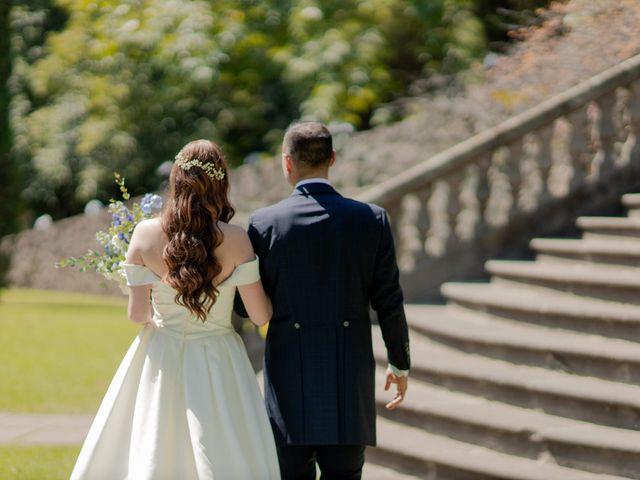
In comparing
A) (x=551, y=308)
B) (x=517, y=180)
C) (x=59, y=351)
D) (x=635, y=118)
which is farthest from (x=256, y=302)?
(x=59, y=351)

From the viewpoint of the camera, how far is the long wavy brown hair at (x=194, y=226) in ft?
14.2

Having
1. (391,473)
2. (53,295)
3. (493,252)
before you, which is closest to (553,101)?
(493,252)

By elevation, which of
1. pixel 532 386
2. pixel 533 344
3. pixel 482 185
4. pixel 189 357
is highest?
pixel 482 185

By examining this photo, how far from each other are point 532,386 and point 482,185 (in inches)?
113

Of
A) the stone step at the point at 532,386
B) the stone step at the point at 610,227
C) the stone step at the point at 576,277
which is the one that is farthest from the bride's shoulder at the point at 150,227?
the stone step at the point at 610,227

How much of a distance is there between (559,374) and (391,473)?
4.04ft

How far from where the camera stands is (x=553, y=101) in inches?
357

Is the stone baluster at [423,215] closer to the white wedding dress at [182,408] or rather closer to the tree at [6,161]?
the white wedding dress at [182,408]

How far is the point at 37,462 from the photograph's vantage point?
23.6ft

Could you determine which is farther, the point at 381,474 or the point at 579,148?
the point at 579,148

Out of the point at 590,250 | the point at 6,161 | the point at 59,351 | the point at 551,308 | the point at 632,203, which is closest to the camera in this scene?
the point at 551,308

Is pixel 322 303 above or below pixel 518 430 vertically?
above

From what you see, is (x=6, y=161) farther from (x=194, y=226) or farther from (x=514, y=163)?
(x=194, y=226)

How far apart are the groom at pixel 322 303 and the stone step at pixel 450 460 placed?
70.2 inches
